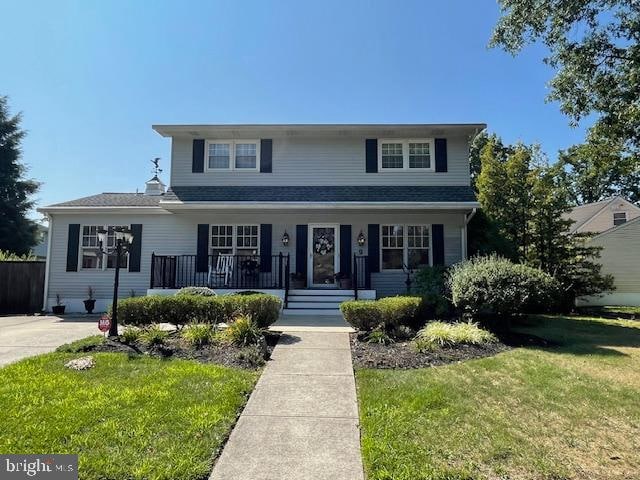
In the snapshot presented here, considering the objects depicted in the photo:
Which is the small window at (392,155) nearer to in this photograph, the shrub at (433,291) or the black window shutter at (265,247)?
the shrub at (433,291)

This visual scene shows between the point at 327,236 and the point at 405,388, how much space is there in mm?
7990

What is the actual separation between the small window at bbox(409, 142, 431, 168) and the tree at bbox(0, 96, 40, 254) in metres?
24.1

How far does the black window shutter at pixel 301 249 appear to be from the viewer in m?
11.9

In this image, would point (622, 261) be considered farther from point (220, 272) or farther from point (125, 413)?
point (125, 413)

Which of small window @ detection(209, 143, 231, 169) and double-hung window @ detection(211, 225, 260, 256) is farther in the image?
small window @ detection(209, 143, 231, 169)

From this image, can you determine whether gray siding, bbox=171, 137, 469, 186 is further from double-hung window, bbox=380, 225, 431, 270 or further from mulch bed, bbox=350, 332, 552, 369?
mulch bed, bbox=350, 332, 552, 369

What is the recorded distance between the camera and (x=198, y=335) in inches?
255

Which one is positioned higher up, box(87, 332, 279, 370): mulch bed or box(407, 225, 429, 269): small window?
box(407, 225, 429, 269): small window

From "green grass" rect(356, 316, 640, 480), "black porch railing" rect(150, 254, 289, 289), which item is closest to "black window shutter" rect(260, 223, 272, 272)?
"black porch railing" rect(150, 254, 289, 289)

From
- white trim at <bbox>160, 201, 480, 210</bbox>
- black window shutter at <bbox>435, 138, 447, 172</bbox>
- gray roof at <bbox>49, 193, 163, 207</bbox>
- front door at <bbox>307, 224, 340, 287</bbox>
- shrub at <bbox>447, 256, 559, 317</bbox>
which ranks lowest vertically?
shrub at <bbox>447, 256, 559, 317</bbox>

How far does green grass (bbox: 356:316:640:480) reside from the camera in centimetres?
297

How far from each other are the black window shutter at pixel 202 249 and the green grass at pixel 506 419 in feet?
26.7

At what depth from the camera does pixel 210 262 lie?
39.4 feet

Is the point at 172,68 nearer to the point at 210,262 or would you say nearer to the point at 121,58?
the point at 121,58
